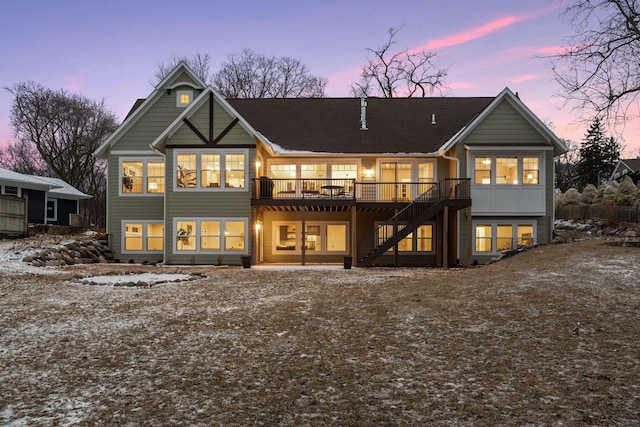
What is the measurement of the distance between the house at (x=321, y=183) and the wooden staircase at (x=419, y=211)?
6 cm

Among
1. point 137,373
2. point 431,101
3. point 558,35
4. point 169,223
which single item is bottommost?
point 137,373

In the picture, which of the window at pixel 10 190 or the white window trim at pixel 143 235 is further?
the window at pixel 10 190

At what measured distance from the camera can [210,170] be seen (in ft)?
64.2

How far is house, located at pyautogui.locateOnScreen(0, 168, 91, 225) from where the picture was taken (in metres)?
28.6

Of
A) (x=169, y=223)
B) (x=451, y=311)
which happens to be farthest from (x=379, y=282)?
(x=169, y=223)

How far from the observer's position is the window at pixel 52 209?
112 feet

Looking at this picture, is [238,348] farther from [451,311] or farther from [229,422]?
[451,311]

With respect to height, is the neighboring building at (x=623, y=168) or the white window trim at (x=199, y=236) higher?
the neighboring building at (x=623, y=168)

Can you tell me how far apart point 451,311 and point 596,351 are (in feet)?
8.88

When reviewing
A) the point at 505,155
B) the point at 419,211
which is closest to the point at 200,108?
the point at 419,211

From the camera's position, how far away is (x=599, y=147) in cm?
5950

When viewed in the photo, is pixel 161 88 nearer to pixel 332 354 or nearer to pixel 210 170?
pixel 210 170

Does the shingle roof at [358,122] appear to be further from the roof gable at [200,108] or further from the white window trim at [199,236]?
the white window trim at [199,236]

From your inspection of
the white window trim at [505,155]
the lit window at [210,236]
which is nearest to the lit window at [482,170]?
the white window trim at [505,155]
